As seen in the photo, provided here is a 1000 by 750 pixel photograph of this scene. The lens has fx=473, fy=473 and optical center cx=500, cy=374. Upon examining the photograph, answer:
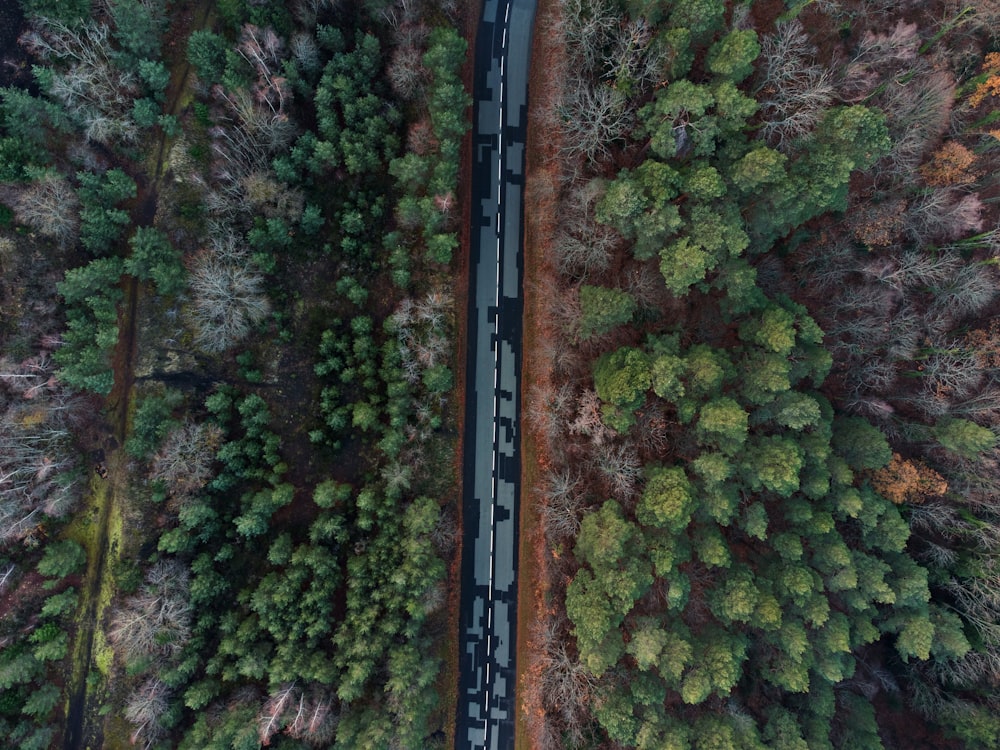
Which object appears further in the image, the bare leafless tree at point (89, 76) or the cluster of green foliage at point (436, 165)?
the cluster of green foliage at point (436, 165)

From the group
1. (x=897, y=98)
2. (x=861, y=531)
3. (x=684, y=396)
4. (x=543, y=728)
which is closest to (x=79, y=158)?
(x=684, y=396)

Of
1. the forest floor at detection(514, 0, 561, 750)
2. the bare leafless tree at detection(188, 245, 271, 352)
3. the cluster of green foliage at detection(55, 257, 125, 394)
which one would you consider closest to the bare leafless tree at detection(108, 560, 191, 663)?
the cluster of green foliage at detection(55, 257, 125, 394)

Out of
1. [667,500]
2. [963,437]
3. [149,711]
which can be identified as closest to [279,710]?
[149,711]

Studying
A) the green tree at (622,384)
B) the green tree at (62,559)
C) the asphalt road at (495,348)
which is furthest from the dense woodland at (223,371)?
the green tree at (622,384)

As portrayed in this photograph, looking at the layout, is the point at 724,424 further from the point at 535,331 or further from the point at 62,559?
the point at 62,559

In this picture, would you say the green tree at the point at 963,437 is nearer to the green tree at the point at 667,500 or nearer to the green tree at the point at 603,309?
the green tree at the point at 667,500

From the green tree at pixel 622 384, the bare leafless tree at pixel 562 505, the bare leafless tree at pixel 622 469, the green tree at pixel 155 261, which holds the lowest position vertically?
the bare leafless tree at pixel 562 505

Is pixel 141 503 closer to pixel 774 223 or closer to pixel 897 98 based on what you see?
pixel 774 223
